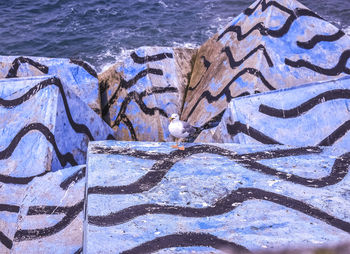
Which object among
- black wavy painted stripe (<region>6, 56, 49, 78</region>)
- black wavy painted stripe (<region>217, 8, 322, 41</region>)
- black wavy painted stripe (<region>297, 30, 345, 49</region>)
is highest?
black wavy painted stripe (<region>217, 8, 322, 41</region>)

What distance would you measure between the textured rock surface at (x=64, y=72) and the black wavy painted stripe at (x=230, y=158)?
221cm

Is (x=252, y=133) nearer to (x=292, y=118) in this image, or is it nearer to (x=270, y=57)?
(x=292, y=118)

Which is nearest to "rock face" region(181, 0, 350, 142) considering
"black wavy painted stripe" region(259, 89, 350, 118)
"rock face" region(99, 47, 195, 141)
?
"rock face" region(99, 47, 195, 141)

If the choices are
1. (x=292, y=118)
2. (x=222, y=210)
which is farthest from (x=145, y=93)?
(x=222, y=210)

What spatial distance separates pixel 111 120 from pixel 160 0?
22.0 feet

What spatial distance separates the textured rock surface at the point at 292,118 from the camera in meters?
3.23

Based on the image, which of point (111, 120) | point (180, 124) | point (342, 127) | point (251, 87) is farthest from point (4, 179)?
point (342, 127)

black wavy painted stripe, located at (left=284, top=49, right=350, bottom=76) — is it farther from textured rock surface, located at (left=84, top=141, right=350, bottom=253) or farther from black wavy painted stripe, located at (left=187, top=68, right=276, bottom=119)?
textured rock surface, located at (left=84, top=141, right=350, bottom=253)

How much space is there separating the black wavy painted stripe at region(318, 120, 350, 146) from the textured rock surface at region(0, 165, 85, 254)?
1948 millimetres

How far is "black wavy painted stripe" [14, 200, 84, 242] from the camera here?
275 centimetres

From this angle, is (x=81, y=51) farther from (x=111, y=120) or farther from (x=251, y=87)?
(x=251, y=87)

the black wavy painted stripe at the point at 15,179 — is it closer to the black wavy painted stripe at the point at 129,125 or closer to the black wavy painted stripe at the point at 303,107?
the black wavy painted stripe at the point at 129,125

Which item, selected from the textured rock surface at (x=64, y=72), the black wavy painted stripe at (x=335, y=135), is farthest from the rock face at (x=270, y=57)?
the textured rock surface at (x=64, y=72)

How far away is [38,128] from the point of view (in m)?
3.36
